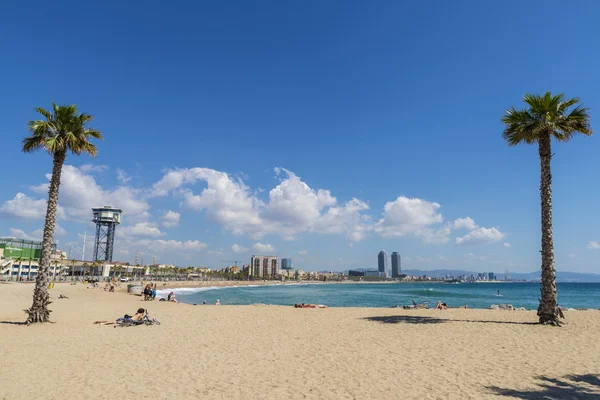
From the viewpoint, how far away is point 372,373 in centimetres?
919

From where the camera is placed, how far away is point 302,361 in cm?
1055

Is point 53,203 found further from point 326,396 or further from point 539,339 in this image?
point 539,339

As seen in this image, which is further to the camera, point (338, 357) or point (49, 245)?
point (49, 245)

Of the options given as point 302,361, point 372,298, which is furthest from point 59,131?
point 372,298

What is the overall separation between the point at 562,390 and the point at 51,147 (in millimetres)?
21143

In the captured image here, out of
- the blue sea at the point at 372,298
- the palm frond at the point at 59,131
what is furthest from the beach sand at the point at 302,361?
the blue sea at the point at 372,298

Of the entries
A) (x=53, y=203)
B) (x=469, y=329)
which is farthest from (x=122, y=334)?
(x=469, y=329)

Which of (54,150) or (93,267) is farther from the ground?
(54,150)

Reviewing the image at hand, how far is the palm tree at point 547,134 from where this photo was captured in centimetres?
1659

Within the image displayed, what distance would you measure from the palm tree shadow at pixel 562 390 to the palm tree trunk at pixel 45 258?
19.1 m

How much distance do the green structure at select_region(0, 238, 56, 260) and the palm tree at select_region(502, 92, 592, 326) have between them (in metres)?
108

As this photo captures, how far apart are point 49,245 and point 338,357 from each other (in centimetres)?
1515

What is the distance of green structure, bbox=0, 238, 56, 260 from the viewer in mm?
92500

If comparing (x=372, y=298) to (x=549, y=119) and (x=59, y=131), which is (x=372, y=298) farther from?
(x=59, y=131)
